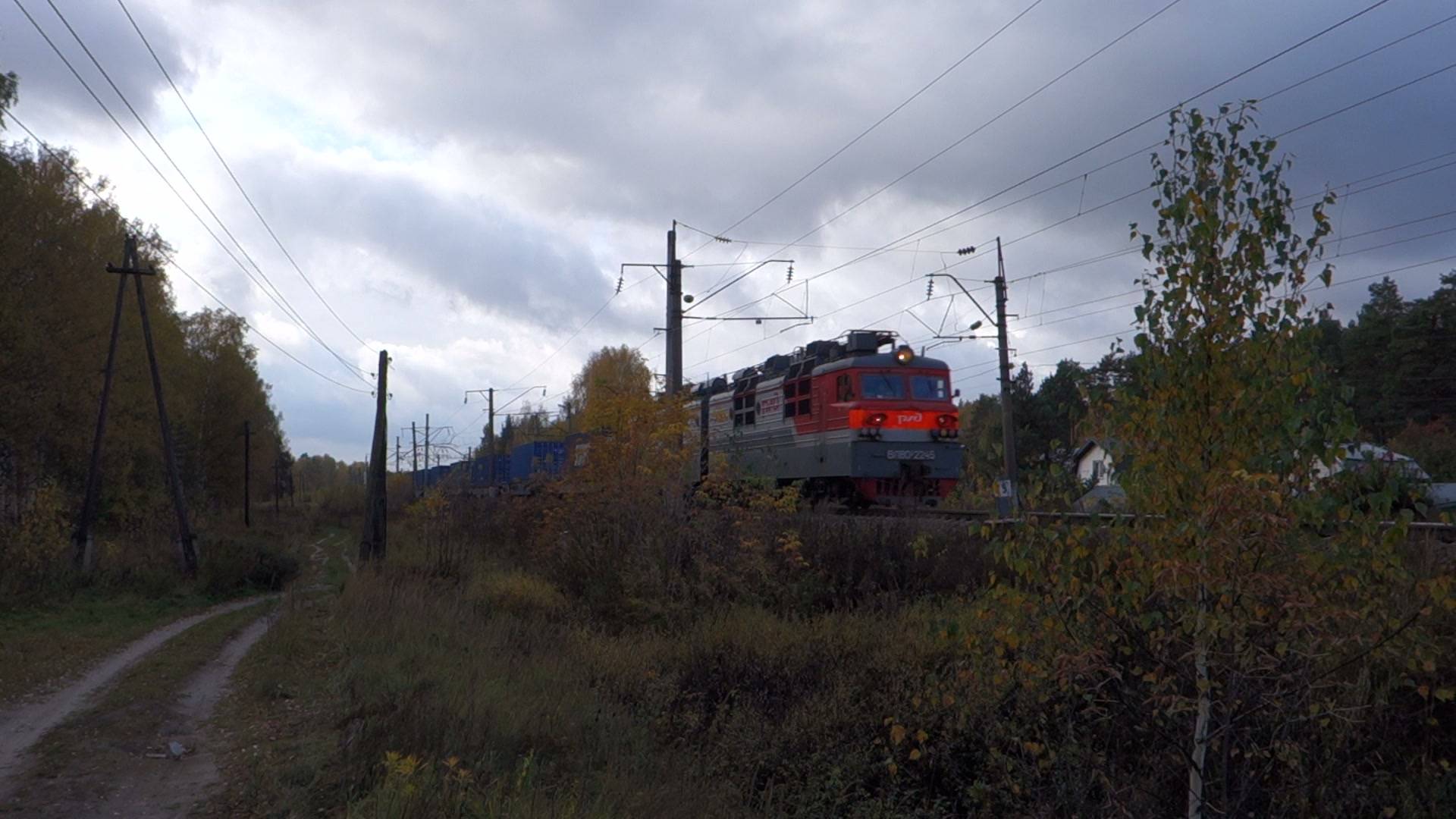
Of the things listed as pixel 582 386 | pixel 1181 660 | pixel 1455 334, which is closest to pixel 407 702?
pixel 1181 660

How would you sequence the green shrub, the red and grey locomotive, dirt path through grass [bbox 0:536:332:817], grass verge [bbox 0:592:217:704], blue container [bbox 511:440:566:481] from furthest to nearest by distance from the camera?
blue container [bbox 511:440:566:481] < the green shrub < the red and grey locomotive < grass verge [bbox 0:592:217:704] < dirt path through grass [bbox 0:536:332:817]

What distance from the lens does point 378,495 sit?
26.5 metres

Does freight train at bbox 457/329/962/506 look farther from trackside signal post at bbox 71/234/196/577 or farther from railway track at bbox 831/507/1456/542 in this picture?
trackside signal post at bbox 71/234/196/577

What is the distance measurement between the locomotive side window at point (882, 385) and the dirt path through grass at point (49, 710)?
13609mm

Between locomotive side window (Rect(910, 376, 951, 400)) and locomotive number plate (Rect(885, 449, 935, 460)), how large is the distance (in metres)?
1.23

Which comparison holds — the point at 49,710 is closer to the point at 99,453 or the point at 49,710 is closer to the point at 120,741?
the point at 120,741

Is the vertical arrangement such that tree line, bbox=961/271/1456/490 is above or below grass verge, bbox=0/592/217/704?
above

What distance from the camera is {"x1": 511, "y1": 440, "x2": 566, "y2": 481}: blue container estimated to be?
30859mm

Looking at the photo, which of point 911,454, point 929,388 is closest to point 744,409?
point 929,388

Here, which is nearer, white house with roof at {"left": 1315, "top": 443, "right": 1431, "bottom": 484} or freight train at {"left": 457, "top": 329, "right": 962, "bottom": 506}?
white house with roof at {"left": 1315, "top": 443, "right": 1431, "bottom": 484}

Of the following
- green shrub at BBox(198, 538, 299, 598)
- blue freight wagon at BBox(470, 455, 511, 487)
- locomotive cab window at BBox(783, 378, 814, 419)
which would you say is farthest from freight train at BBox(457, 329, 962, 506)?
blue freight wagon at BBox(470, 455, 511, 487)

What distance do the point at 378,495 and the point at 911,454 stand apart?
12916 millimetres

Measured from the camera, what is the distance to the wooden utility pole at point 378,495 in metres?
26.1

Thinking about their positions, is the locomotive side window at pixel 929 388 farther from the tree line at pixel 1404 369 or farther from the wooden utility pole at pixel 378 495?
the wooden utility pole at pixel 378 495
